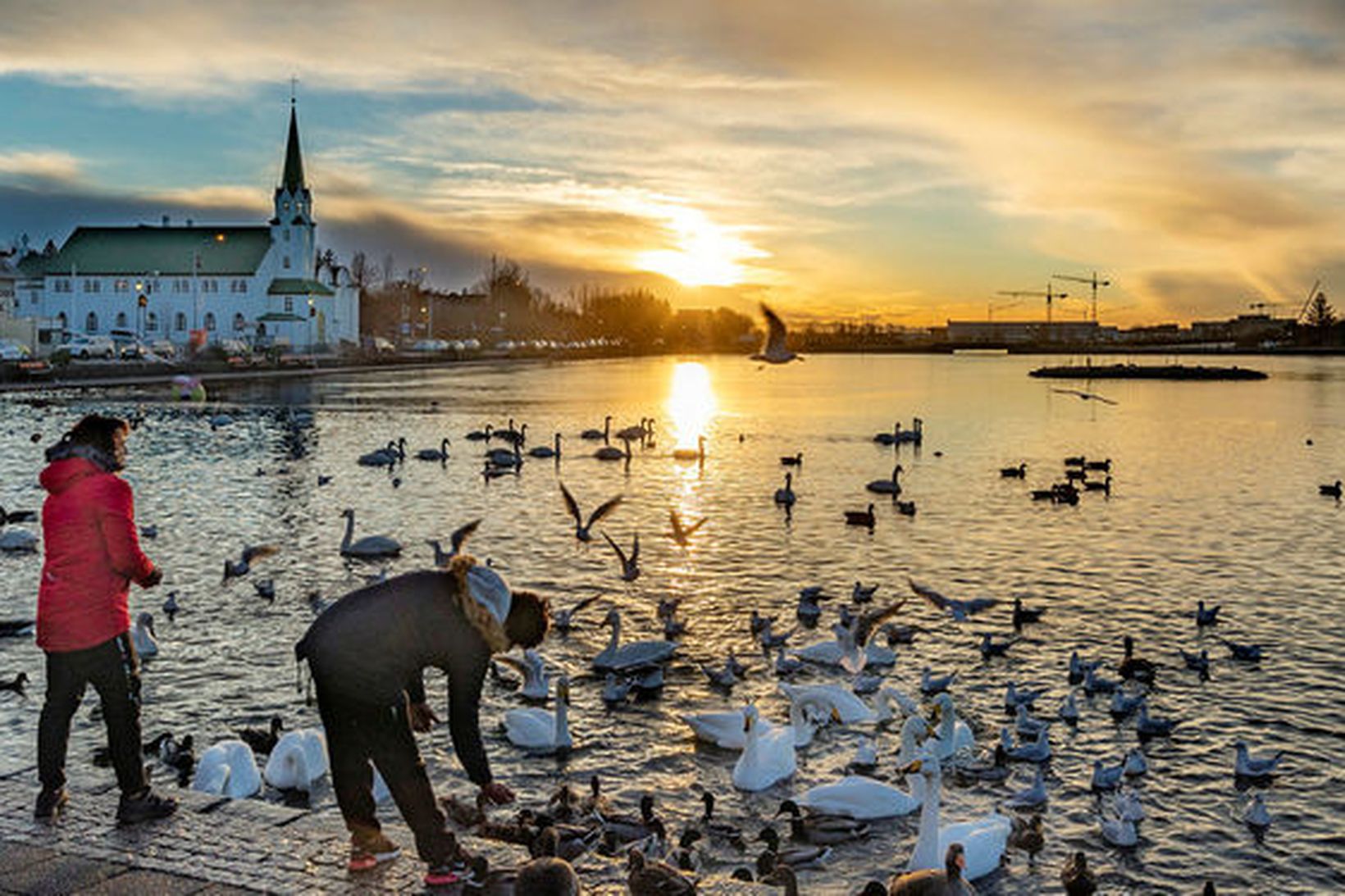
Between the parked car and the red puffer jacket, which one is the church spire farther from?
the red puffer jacket

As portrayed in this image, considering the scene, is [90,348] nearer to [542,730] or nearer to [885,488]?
[885,488]

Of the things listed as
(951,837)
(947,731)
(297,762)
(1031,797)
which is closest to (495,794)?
(951,837)

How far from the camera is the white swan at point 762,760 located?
1230 centimetres

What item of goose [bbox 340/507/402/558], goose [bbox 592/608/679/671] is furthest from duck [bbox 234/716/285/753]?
goose [bbox 340/507/402/558]

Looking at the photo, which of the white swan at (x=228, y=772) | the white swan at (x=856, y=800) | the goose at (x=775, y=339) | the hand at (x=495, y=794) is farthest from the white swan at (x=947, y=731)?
the goose at (x=775, y=339)

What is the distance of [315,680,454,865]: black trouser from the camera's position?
6.89m

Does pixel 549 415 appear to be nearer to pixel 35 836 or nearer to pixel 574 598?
pixel 574 598

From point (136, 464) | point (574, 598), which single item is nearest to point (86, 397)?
point (136, 464)

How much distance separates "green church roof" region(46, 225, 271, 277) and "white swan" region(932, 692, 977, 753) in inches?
5716

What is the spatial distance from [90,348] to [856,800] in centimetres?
9846

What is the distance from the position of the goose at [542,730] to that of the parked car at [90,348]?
3450 inches

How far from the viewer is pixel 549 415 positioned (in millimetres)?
65938

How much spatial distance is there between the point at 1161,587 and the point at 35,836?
20.6 metres

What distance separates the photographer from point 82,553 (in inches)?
305
